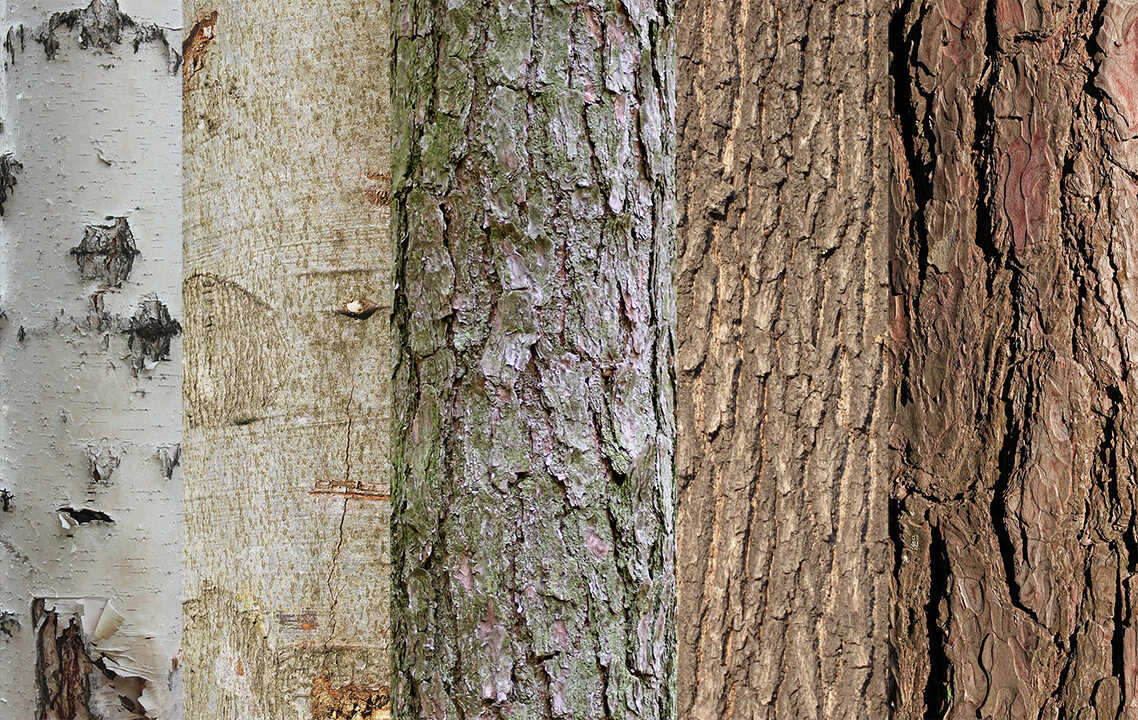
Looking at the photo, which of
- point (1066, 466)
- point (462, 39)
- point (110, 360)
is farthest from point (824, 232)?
point (110, 360)

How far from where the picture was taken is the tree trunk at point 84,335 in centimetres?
121

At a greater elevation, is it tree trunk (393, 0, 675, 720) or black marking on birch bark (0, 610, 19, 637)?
tree trunk (393, 0, 675, 720)

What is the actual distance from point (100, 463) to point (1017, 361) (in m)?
1.17

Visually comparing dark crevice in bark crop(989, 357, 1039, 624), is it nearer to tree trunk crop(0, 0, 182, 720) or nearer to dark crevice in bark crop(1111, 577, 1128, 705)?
dark crevice in bark crop(1111, 577, 1128, 705)

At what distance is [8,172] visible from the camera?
121 centimetres

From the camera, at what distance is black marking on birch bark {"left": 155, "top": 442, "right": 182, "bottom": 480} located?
122cm

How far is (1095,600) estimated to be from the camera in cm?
137

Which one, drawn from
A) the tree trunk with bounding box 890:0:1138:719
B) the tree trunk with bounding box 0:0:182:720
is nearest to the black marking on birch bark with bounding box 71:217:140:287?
the tree trunk with bounding box 0:0:182:720

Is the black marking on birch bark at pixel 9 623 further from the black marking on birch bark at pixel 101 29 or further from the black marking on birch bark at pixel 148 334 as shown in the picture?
the black marking on birch bark at pixel 101 29

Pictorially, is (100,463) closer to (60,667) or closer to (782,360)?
(60,667)

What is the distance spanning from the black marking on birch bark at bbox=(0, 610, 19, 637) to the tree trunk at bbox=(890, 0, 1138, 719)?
114 centimetres

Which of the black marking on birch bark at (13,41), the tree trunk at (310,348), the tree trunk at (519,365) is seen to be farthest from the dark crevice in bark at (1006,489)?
the black marking on birch bark at (13,41)

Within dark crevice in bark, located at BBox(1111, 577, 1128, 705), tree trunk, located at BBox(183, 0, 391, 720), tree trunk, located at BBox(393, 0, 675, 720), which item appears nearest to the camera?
tree trunk, located at BBox(393, 0, 675, 720)

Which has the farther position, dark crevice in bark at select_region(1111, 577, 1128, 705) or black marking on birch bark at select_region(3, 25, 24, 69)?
dark crevice in bark at select_region(1111, 577, 1128, 705)
